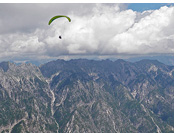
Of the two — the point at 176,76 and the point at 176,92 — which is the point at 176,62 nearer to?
the point at 176,76

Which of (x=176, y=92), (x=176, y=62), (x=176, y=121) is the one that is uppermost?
(x=176, y=62)

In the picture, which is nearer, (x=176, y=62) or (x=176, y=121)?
(x=176, y=121)

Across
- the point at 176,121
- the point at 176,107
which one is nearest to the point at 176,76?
the point at 176,107

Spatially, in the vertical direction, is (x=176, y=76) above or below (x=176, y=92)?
above

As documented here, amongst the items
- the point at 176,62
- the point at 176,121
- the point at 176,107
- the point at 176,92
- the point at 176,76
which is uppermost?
the point at 176,62

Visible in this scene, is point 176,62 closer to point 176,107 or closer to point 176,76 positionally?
point 176,76

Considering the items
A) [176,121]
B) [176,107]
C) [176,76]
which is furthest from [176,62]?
[176,121]

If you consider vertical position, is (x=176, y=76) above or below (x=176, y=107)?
above

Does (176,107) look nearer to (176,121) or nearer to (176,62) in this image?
(176,121)
